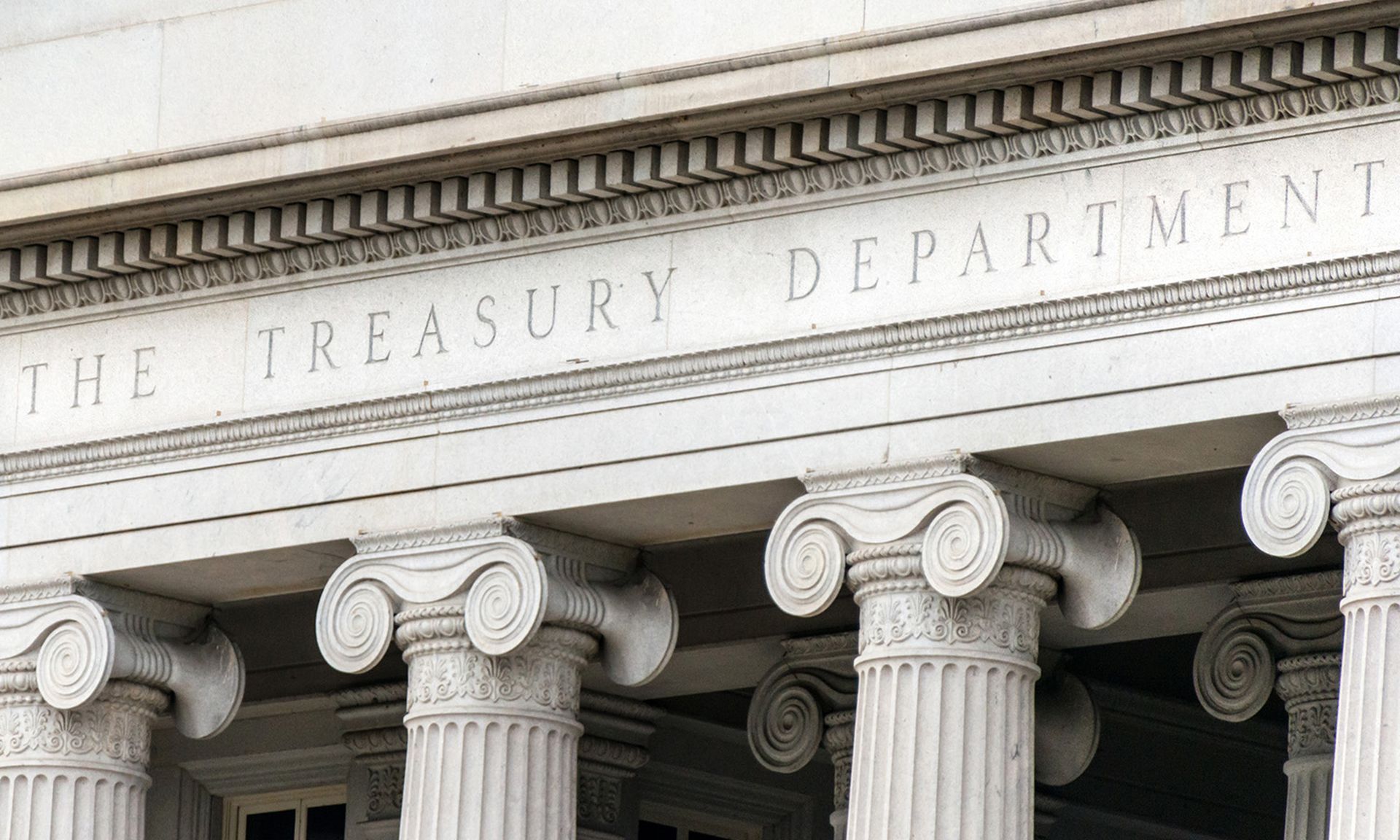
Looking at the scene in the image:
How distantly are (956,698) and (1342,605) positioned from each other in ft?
11.1

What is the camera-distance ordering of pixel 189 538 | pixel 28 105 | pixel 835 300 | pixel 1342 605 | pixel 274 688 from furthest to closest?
pixel 274 688 < pixel 28 105 < pixel 189 538 < pixel 835 300 < pixel 1342 605

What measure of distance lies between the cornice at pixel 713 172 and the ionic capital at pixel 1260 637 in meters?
5.37

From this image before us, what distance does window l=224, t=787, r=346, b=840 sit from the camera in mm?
40312

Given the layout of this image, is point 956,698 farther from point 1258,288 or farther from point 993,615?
point 1258,288

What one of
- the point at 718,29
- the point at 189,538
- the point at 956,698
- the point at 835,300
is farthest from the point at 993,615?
the point at 189,538

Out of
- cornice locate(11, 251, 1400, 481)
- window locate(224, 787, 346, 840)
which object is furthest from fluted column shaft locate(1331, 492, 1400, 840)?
window locate(224, 787, 346, 840)

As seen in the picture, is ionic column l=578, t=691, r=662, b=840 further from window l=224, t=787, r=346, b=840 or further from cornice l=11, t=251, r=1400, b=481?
cornice l=11, t=251, r=1400, b=481

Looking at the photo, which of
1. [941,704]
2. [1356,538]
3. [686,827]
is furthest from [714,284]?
[686,827]

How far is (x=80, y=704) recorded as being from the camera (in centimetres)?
3459

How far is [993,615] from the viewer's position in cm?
3033

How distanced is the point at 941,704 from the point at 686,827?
10213mm

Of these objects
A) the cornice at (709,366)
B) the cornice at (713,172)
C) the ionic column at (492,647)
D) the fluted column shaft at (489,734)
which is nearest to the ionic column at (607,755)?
the ionic column at (492,647)

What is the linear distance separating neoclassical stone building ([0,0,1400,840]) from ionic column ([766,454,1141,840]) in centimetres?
4

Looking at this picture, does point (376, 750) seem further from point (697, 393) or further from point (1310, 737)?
point (1310, 737)
